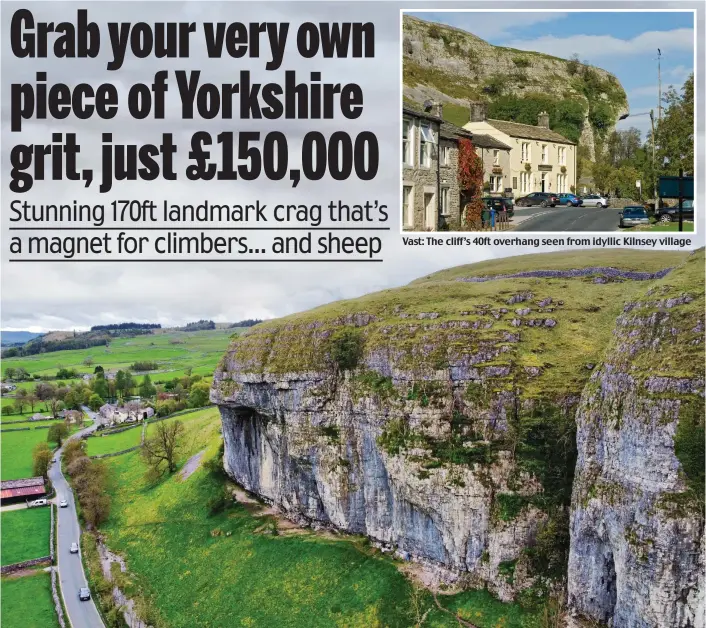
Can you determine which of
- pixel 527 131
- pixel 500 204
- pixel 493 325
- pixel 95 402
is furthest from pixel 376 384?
pixel 95 402

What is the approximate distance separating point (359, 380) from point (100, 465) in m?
41.5

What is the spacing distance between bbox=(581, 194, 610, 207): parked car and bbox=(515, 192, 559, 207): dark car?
1964mm

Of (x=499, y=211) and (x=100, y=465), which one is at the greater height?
(x=499, y=211)

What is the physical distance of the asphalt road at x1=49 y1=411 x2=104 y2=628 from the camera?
4362cm

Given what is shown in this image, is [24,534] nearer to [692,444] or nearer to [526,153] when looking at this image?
[526,153]

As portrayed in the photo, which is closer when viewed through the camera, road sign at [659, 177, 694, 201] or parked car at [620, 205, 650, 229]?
road sign at [659, 177, 694, 201]

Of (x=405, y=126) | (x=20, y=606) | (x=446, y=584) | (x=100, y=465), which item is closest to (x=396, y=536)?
(x=446, y=584)

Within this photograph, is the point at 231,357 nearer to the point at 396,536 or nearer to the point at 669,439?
the point at 396,536

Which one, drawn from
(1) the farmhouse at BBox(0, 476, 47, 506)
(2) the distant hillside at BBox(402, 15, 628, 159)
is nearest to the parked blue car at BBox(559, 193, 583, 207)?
(2) the distant hillside at BBox(402, 15, 628, 159)

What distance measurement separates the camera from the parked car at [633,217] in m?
33.2

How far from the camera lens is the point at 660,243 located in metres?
29.5

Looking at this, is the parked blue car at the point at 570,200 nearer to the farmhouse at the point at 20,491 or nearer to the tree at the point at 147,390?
the farmhouse at the point at 20,491

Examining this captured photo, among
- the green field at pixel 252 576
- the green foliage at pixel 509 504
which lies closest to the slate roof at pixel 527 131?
the green foliage at pixel 509 504

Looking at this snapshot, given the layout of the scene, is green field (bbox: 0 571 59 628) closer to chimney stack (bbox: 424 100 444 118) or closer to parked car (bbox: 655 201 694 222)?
chimney stack (bbox: 424 100 444 118)
